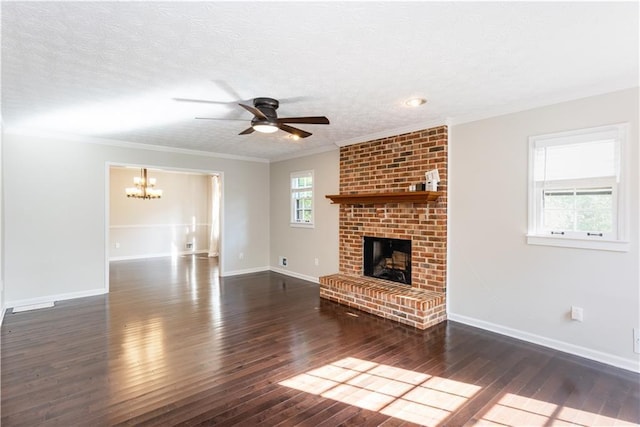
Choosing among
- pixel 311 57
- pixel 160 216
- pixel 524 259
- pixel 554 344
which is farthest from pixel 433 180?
pixel 160 216

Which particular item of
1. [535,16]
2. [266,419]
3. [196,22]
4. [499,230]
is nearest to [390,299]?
[499,230]

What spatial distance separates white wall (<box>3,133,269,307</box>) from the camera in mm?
4547

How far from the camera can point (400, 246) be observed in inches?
192

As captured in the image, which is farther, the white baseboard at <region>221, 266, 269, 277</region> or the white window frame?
the white baseboard at <region>221, 266, 269, 277</region>

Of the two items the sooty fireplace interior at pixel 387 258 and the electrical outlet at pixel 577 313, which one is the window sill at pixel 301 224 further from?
the electrical outlet at pixel 577 313

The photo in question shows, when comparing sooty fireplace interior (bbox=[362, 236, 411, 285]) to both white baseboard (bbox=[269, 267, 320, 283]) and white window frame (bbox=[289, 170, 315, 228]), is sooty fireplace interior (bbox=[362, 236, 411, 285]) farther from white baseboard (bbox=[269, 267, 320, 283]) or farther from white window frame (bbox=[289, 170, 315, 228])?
white window frame (bbox=[289, 170, 315, 228])

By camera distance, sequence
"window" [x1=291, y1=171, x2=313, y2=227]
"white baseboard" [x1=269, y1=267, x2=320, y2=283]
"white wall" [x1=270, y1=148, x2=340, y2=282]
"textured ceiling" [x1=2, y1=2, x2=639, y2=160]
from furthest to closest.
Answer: "window" [x1=291, y1=171, x2=313, y2=227] → "white baseboard" [x1=269, y1=267, x2=320, y2=283] → "white wall" [x1=270, y1=148, x2=340, y2=282] → "textured ceiling" [x1=2, y1=2, x2=639, y2=160]

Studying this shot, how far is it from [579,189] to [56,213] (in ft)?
21.9

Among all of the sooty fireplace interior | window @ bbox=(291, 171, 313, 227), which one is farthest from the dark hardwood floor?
window @ bbox=(291, 171, 313, 227)

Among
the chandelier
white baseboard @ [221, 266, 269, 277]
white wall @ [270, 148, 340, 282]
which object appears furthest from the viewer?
the chandelier

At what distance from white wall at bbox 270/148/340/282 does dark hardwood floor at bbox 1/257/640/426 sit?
1763 millimetres

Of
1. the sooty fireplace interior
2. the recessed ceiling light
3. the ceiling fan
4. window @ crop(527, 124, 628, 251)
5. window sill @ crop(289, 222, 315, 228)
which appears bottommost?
the sooty fireplace interior

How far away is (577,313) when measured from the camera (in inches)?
122

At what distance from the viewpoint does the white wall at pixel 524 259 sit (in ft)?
9.44
